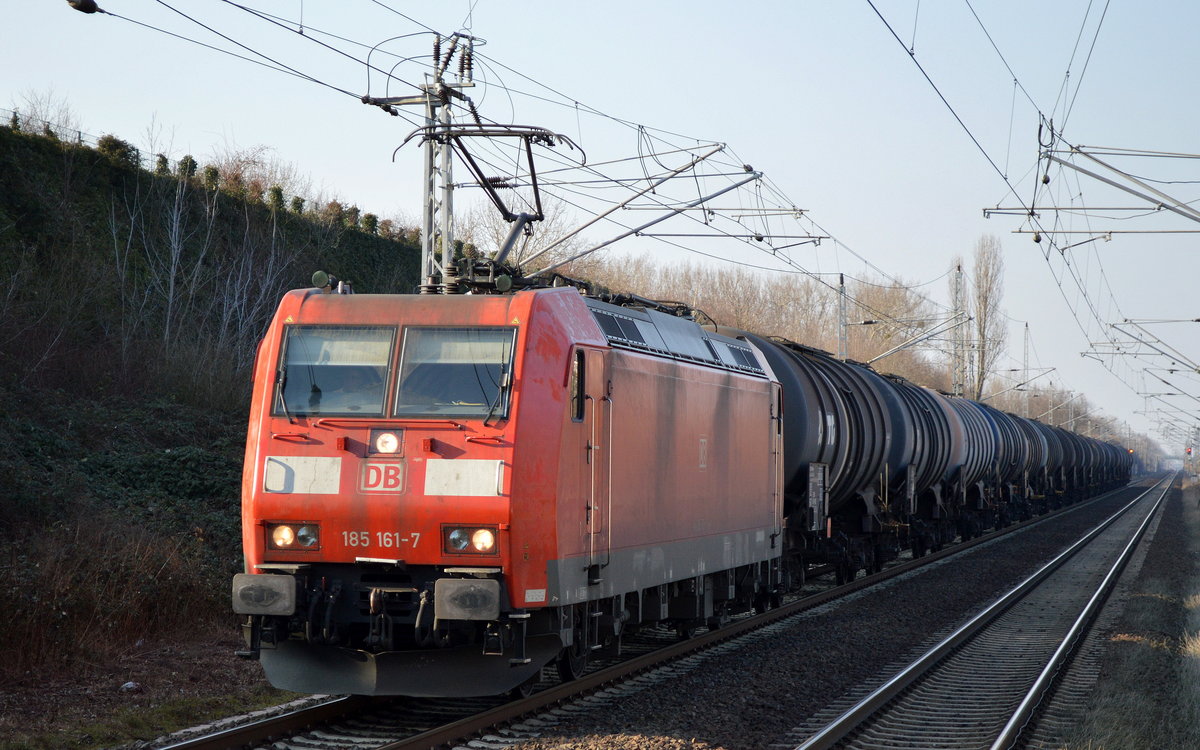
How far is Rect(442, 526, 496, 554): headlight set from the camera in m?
8.30

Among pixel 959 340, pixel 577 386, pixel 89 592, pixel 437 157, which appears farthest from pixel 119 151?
pixel 959 340

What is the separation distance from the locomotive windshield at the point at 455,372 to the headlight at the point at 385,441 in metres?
0.17

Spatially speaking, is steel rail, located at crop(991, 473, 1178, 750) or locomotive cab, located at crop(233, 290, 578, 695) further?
steel rail, located at crop(991, 473, 1178, 750)

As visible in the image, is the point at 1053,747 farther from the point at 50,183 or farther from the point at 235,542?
the point at 50,183

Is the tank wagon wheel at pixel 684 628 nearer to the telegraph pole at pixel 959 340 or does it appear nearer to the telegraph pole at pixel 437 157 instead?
the telegraph pole at pixel 437 157

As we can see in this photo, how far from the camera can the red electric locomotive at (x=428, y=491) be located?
328 inches

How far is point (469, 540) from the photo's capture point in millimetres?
8336

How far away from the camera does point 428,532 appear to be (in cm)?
838

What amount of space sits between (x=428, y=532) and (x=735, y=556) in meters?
5.90

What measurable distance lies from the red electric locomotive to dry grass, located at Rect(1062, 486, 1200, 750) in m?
4.20

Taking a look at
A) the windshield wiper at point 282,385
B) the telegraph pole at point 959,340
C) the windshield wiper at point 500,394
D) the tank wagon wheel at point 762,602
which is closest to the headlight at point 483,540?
the windshield wiper at point 500,394

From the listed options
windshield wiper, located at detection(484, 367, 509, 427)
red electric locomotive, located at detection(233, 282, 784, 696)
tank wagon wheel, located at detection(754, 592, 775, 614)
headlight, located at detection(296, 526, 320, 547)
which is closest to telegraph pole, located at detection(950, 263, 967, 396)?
tank wagon wheel, located at detection(754, 592, 775, 614)

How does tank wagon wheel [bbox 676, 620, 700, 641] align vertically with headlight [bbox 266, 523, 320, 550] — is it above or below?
below

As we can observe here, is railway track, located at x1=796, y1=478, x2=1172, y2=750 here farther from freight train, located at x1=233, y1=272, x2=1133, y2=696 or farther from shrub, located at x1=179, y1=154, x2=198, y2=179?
shrub, located at x1=179, y1=154, x2=198, y2=179
